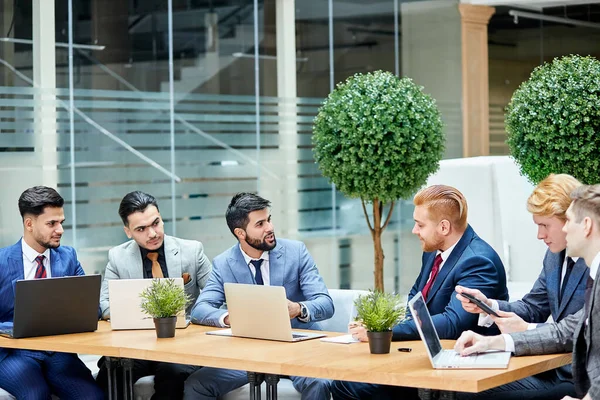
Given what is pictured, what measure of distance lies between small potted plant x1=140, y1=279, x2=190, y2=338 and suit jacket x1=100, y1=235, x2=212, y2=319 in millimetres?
810

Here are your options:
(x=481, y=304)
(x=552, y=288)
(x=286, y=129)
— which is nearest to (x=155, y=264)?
(x=481, y=304)

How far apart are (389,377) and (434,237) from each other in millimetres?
1023

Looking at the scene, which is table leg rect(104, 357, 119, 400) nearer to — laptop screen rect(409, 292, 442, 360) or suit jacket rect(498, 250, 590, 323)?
laptop screen rect(409, 292, 442, 360)

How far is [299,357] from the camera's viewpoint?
3803 mm

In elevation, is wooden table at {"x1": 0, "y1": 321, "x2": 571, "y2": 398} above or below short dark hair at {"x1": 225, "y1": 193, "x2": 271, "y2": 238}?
below

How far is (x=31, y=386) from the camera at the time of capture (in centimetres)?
476

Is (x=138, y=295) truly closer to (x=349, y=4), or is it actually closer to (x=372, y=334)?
(x=372, y=334)

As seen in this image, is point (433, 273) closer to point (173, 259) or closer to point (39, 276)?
point (173, 259)

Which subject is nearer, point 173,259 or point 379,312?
point 379,312

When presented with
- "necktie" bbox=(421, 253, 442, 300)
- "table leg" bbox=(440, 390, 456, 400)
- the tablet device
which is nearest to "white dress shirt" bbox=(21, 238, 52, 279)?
"necktie" bbox=(421, 253, 442, 300)

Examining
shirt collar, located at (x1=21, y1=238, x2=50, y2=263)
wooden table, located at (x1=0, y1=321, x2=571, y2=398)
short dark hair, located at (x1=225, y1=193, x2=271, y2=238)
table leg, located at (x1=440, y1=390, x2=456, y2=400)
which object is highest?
short dark hair, located at (x1=225, y1=193, x2=271, y2=238)

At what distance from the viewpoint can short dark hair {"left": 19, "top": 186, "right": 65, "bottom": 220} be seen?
16.5 ft

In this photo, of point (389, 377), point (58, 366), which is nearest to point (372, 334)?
point (389, 377)

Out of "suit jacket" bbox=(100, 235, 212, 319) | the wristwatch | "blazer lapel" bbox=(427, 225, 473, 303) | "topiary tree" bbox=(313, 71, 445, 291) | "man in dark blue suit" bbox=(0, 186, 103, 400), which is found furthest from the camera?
"topiary tree" bbox=(313, 71, 445, 291)
